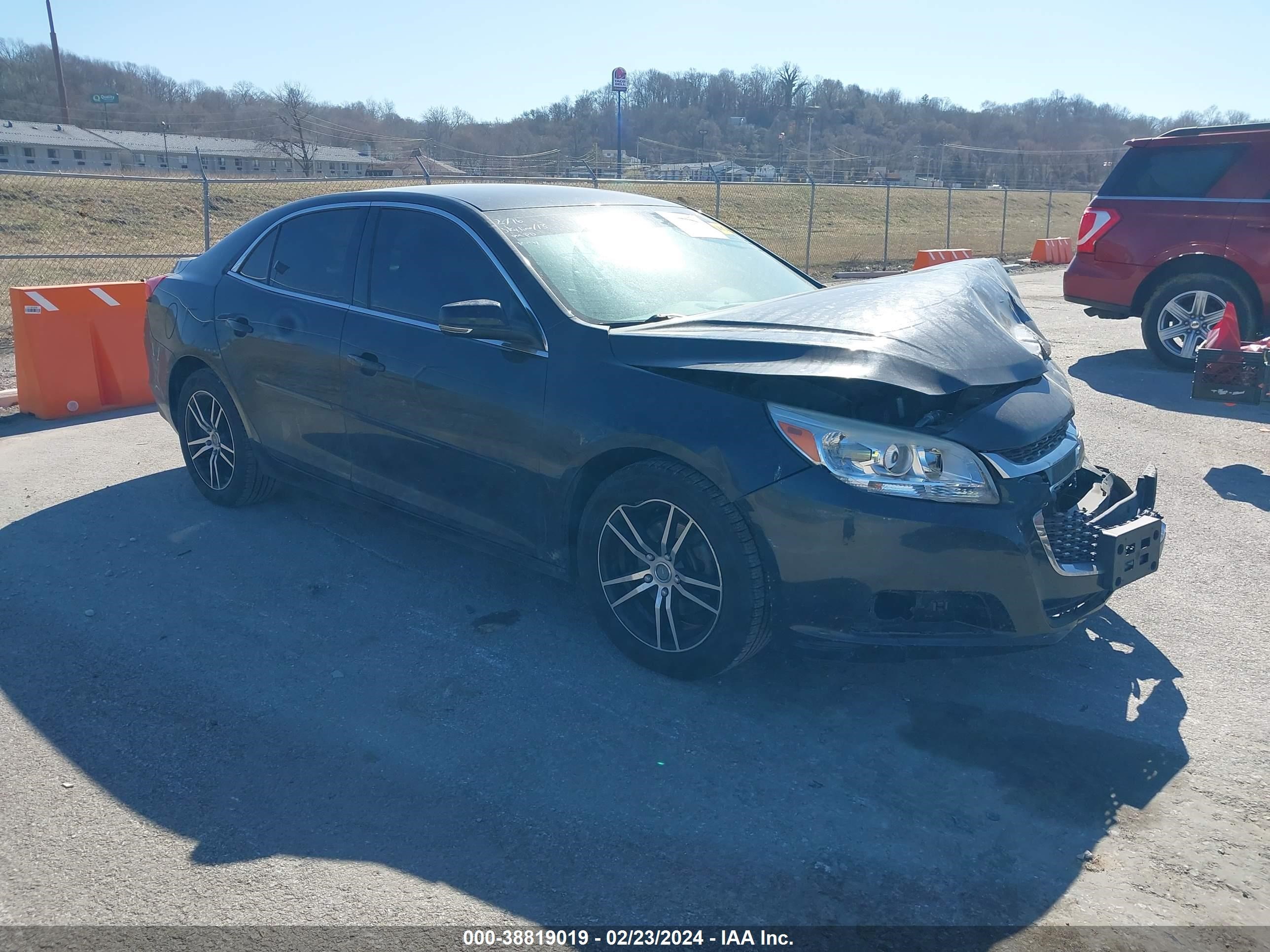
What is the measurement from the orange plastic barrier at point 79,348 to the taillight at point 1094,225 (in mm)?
8697

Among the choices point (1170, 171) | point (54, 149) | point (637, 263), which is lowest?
point (637, 263)

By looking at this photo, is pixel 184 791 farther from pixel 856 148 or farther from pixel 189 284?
pixel 856 148

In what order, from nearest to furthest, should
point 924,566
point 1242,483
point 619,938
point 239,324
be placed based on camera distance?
point 619,938, point 924,566, point 239,324, point 1242,483

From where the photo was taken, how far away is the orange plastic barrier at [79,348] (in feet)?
25.4

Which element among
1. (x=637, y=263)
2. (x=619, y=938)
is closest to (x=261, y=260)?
(x=637, y=263)

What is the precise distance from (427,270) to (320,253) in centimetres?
84

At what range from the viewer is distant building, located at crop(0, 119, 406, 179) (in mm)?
49688

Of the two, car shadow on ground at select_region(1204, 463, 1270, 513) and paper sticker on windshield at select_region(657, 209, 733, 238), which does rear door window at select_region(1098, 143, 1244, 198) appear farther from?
paper sticker on windshield at select_region(657, 209, 733, 238)

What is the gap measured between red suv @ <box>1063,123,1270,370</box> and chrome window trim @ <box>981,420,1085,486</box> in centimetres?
650

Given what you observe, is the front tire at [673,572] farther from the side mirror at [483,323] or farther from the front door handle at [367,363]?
the front door handle at [367,363]

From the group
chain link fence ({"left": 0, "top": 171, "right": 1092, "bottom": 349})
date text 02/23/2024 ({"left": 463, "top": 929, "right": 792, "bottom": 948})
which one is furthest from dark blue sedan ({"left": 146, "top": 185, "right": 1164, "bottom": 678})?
chain link fence ({"left": 0, "top": 171, "right": 1092, "bottom": 349})

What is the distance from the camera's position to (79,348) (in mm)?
7969

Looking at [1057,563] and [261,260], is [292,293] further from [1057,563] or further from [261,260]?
[1057,563]

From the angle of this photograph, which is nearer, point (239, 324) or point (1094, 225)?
point (239, 324)
